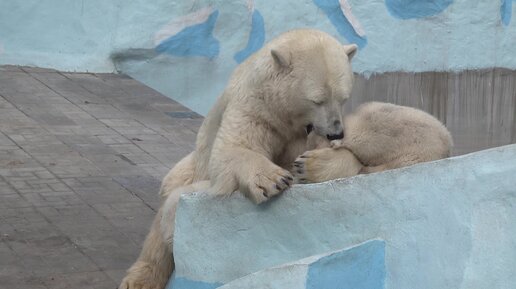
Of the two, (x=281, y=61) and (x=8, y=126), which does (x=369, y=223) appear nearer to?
(x=281, y=61)

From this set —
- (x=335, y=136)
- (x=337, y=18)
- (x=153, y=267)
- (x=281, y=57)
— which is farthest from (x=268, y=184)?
(x=337, y=18)

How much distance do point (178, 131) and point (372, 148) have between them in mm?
4937

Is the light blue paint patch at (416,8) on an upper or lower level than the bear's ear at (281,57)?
lower

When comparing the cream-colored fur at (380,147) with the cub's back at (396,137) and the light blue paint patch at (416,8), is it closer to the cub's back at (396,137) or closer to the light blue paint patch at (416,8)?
the cub's back at (396,137)

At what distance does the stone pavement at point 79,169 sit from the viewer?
5754 mm

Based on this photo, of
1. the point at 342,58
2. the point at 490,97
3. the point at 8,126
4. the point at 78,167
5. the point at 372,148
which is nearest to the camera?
the point at 372,148

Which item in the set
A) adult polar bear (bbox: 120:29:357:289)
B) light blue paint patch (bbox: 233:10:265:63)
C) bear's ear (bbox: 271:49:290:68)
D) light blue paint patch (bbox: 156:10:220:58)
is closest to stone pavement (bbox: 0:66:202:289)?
light blue paint patch (bbox: 156:10:220:58)

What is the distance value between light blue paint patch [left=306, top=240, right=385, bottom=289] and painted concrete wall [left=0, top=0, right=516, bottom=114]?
20.4 ft

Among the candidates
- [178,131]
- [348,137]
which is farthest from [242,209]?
[178,131]

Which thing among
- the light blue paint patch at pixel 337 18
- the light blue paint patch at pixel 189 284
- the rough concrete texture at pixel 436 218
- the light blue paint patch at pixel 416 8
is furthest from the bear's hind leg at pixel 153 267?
the light blue paint patch at pixel 416 8

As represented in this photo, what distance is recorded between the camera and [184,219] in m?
4.33

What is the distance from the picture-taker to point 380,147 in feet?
13.2

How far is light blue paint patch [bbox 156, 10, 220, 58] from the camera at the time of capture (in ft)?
32.1

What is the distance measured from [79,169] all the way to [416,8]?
13.8 feet
